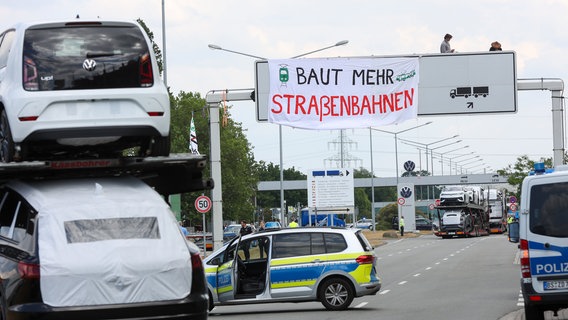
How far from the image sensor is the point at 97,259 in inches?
428

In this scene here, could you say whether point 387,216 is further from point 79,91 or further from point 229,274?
point 79,91

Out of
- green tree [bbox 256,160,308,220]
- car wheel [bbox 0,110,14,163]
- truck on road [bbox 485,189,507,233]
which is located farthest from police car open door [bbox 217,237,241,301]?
green tree [bbox 256,160,308,220]

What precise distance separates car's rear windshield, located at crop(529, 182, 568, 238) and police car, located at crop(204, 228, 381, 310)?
726cm

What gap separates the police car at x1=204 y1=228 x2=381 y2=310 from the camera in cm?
2191

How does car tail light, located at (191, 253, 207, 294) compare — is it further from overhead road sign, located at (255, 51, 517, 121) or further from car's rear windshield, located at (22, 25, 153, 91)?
overhead road sign, located at (255, 51, 517, 121)

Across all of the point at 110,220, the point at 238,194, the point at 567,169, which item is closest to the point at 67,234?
the point at 110,220

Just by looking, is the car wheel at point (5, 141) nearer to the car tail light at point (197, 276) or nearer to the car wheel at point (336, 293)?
the car tail light at point (197, 276)

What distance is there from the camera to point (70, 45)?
12789mm

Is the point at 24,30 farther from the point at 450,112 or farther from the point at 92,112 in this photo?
the point at 450,112

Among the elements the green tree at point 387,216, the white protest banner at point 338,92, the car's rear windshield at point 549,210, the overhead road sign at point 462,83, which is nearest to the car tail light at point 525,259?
the car's rear windshield at point 549,210

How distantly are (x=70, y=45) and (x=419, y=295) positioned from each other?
15.1m

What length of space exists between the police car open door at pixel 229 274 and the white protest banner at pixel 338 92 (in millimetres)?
7767

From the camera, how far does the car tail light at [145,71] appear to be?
42.4 feet

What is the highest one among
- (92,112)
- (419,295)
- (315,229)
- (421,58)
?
(421,58)
